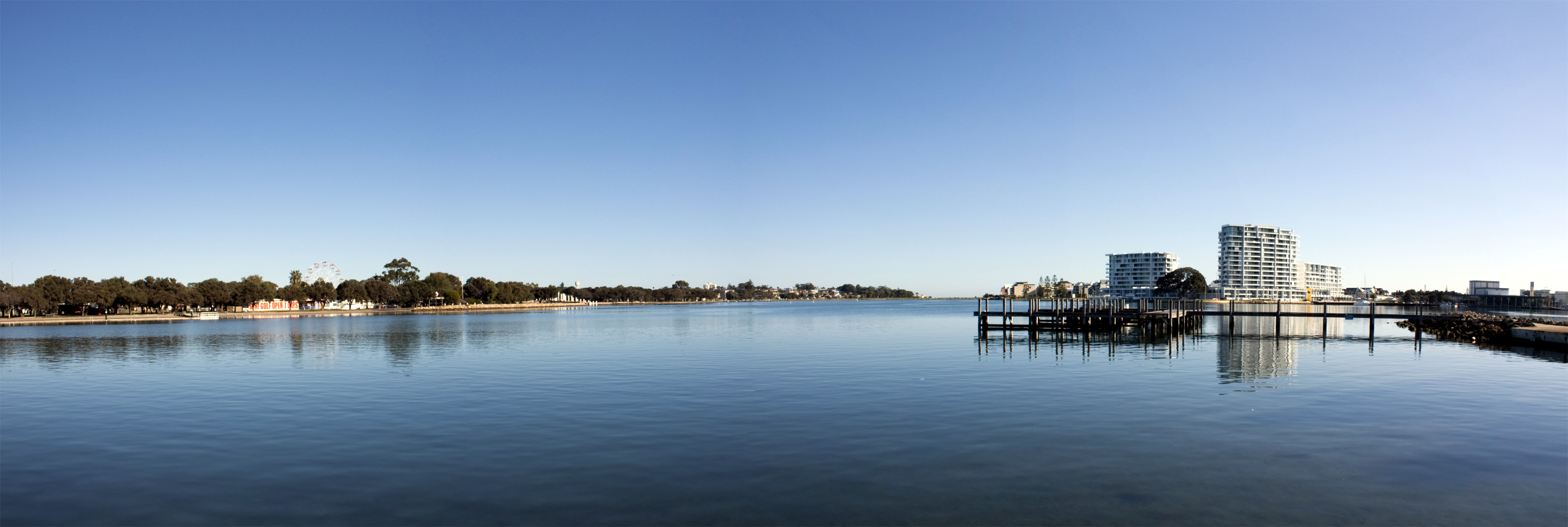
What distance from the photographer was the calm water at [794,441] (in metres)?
11.5

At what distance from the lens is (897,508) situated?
11.3 meters

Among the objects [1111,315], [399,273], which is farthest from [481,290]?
[1111,315]

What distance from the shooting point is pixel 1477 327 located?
5106cm

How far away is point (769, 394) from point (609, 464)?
31.9 feet

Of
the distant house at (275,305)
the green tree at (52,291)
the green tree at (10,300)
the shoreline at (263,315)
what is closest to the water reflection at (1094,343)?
the shoreline at (263,315)

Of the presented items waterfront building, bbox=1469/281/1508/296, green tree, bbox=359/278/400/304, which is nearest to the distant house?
green tree, bbox=359/278/400/304

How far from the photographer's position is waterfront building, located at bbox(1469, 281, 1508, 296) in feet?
467

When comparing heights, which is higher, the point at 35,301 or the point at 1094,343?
the point at 35,301

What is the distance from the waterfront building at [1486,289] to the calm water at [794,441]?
464 ft

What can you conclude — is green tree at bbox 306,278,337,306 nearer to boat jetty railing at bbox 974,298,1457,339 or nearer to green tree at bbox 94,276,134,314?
green tree at bbox 94,276,134,314

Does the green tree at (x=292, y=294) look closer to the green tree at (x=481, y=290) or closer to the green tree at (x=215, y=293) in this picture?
the green tree at (x=215, y=293)

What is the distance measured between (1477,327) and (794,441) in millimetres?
56173

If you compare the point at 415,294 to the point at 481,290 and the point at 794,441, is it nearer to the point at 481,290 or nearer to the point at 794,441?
the point at 481,290

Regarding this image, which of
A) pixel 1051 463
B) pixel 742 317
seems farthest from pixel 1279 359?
pixel 742 317
